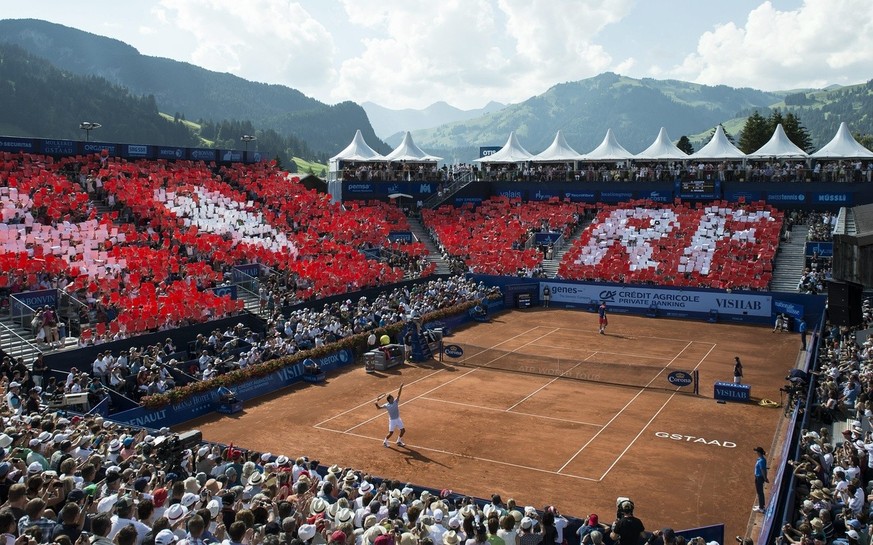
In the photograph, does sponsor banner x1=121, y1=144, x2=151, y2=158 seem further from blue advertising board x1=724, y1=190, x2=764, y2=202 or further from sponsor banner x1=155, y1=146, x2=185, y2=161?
blue advertising board x1=724, y1=190, x2=764, y2=202

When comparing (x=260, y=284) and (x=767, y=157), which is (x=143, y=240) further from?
(x=767, y=157)

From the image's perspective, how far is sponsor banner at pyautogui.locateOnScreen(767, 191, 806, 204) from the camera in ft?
188

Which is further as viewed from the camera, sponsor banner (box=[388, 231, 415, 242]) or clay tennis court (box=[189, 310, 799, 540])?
sponsor banner (box=[388, 231, 415, 242])

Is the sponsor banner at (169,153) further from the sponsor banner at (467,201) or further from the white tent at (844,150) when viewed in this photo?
the white tent at (844,150)

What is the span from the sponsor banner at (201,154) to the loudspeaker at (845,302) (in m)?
44.2

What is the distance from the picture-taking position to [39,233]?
3669 centimetres

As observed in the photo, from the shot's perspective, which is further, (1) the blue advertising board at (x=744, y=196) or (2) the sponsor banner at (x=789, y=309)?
(1) the blue advertising board at (x=744, y=196)

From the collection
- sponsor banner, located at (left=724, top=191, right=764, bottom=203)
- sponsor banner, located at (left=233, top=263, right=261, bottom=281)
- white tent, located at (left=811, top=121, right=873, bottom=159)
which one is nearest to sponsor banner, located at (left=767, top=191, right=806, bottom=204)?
sponsor banner, located at (left=724, top=191, right=764, bottom=203)

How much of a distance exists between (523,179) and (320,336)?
127 ft

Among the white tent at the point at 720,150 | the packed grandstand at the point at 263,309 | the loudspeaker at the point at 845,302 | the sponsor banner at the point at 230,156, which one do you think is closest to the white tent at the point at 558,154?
the packed grandstand at the point at 263,309

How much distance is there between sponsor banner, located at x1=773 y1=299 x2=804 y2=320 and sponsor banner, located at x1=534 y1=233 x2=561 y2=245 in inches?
740

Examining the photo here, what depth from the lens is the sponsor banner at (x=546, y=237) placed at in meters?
59.0

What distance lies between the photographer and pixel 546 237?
5925cm

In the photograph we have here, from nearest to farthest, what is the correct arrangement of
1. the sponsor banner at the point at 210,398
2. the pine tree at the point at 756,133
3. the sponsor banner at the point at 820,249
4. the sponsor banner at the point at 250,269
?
the sponsor banner at the point at 210,398
the sponsor banner at the point at 250,269
the sponsor banner at the point at 820,249
the pine tree at the point at 756,133
